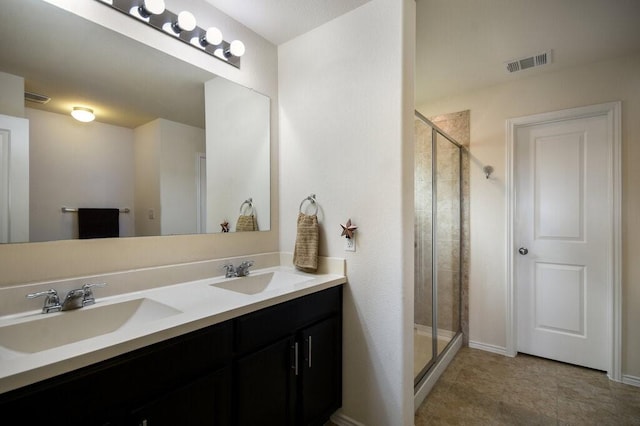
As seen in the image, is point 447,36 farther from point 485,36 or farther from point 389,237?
point 389,237

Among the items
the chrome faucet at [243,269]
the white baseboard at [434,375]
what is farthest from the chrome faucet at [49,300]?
the white baseboard at [434,375]

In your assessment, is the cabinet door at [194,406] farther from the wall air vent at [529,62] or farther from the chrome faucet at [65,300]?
the wall air vent at [529,62]

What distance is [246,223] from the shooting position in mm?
1990

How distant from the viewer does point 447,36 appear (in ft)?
6.72

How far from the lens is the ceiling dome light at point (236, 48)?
1789 millimetres

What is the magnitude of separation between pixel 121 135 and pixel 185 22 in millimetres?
681

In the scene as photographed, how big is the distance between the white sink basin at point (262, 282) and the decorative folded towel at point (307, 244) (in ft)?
0.27

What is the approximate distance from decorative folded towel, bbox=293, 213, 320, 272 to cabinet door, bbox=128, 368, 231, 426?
80 cm

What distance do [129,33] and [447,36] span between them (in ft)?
6.33

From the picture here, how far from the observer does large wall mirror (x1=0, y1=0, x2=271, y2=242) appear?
1.20m

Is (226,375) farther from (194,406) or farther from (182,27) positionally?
(182,27)

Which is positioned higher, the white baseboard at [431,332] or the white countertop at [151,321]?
the white countertop at [151,321]

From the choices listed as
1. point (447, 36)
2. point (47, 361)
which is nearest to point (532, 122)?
point (447, 36)

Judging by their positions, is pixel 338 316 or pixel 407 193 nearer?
pixel 407 193
